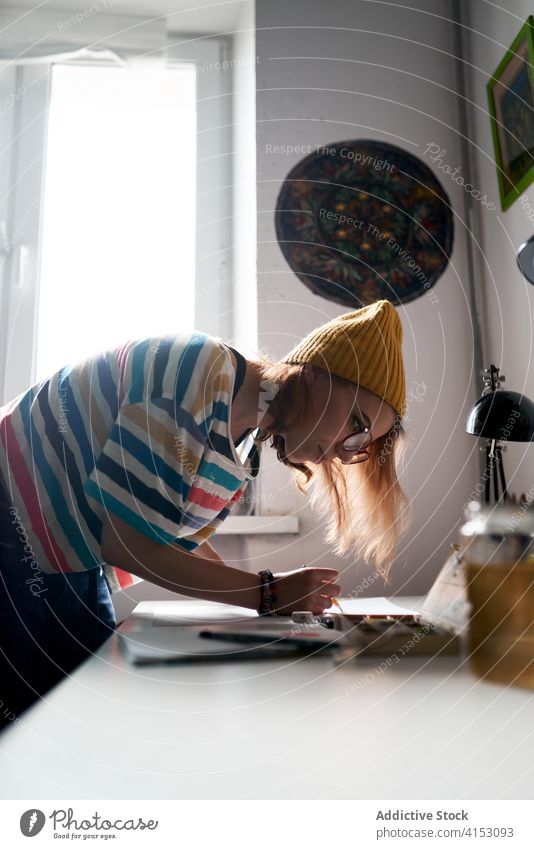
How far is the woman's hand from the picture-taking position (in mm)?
527

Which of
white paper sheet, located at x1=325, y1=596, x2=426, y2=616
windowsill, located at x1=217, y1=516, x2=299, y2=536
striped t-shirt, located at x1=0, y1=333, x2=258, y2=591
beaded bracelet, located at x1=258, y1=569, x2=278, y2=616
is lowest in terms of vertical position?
white paper sheet, located at x1=325, y1=596, x2=426, y2=616

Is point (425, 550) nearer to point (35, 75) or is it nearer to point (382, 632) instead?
point (382, 632)

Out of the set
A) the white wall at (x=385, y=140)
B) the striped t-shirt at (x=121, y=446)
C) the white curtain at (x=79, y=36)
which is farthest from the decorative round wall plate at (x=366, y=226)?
the striped t-shirt at (x=121, y=446)

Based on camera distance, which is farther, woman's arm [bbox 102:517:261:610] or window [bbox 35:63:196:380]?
window [bbox 35:63:196:380]

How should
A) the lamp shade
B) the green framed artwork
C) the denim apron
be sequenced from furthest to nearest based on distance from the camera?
1. the green framed artwork
2. the lamp shade
3. the denim apron

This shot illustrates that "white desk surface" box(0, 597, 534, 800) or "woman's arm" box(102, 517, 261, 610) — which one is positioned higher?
"woman's arm" box(102, 517, 261, 610)

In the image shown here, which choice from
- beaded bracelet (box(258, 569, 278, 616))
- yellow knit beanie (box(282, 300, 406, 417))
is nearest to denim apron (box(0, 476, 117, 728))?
beaded bracelet (box(258, 569, 278, 616))

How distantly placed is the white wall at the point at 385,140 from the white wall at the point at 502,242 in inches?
1.4

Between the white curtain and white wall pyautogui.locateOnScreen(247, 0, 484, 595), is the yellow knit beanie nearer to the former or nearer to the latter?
white wall pyautogui.locateOnScreen(247, 0, 484, 595)

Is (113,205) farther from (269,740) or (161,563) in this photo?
(269,740)

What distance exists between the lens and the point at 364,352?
0.56m

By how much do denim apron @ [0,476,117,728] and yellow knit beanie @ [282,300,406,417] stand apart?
0.90 feet

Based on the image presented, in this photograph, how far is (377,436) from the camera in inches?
24.2
